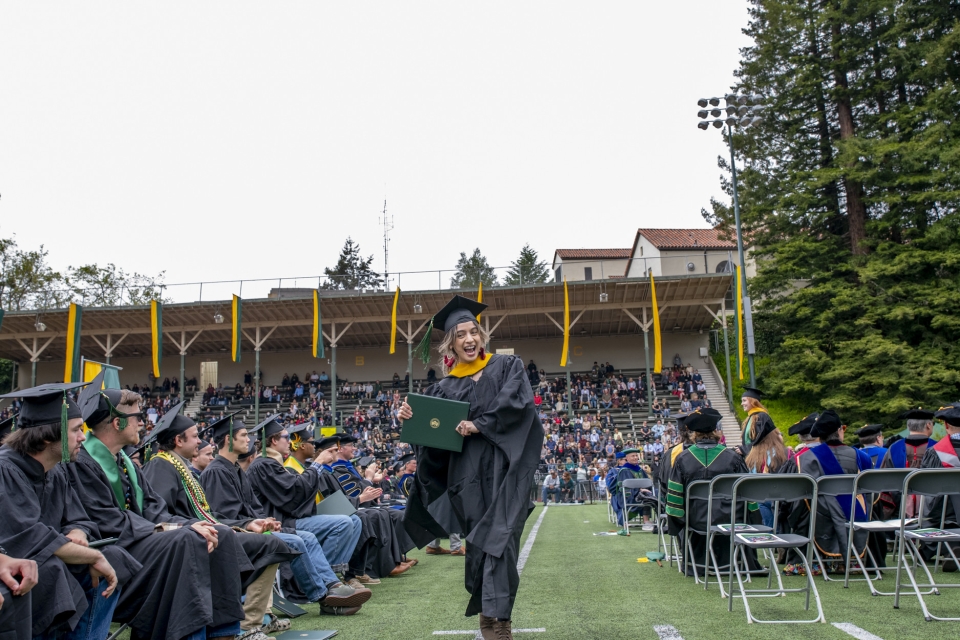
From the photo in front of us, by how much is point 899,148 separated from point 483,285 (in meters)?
16.2

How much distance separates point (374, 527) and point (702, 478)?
3.33 metres

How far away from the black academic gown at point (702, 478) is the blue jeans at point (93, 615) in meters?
4.71

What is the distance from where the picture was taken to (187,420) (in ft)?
17.6

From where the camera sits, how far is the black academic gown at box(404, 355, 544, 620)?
13.4 ft

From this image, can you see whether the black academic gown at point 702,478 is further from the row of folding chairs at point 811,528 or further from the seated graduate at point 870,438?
the seated graduate at point 870,438

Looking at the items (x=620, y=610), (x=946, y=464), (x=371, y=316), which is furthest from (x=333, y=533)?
(x=371, y=316)

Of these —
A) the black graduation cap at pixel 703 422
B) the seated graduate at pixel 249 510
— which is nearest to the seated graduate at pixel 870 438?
the black graduation cap at pixel 703 422

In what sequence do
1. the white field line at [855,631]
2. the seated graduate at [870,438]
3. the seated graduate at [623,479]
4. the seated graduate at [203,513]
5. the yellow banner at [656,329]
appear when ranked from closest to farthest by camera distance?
the white field line at [855,631]
the seated graduate at [203,513]
the seated graduate at [870,438]
the seated graduate at [623,479]
the yellow banner at [656,329]

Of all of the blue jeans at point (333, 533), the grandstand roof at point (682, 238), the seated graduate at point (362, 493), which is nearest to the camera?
the blue jeans at point (333, 533)

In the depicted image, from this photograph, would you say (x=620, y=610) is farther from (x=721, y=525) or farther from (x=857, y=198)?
(x=857, y=198)

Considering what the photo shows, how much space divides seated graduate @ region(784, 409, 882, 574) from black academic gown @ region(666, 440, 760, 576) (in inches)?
20.4

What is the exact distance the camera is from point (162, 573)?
12.7ft

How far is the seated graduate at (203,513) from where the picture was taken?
471 centimetres

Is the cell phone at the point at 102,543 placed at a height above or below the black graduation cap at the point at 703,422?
below
